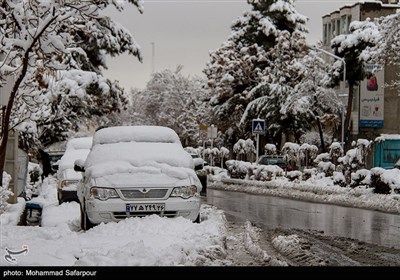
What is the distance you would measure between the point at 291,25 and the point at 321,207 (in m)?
39.6

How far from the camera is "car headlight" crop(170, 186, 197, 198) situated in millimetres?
13172

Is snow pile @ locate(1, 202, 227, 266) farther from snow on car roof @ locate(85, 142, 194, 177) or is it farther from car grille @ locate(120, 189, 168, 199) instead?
snow on car roof @ locate(85, 142, 194, 177)

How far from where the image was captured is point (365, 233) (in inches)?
623

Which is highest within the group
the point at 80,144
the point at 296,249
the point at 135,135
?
the point at 135,135

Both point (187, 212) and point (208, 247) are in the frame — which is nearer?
point (208, 247)

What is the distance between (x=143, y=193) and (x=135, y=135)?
2.43m

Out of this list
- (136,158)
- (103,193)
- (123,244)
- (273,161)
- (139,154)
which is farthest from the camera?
(273,161)

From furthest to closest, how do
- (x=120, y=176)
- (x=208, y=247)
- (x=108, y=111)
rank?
(x=108, y=111), (x=120, y=176), (x=208, y=247)

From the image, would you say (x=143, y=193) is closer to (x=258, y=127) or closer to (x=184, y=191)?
(x=184, y=191)

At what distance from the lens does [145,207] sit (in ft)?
42.5

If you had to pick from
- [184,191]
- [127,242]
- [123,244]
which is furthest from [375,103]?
[123,244]

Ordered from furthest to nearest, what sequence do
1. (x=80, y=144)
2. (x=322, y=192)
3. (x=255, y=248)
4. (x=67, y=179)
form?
(x=322, y=192) → (x=80, y=144) → (x=67, y=179) → (x=255, y=248)

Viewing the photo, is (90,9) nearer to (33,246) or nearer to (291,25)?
(33,246)
